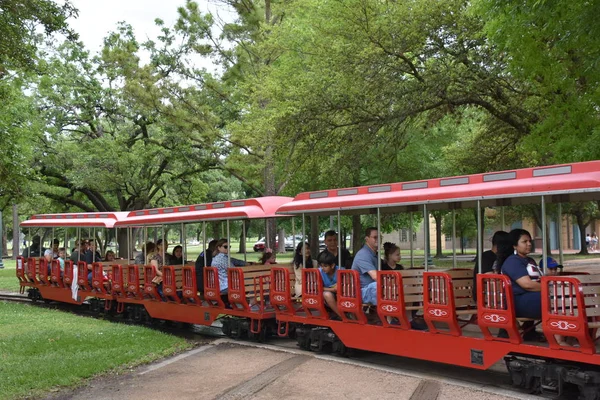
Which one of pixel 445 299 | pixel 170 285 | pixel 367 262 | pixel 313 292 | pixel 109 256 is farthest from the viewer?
pixel 109 256

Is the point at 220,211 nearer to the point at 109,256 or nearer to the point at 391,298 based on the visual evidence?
the point at 391,298

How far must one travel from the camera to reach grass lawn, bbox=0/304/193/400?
8633 millimetres

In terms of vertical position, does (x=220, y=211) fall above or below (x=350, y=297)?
above

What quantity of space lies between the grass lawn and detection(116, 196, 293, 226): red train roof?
2479mm

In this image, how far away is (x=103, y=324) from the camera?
14.2 metres

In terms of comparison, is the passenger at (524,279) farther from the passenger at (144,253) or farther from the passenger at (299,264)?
the passenger at (144,253)

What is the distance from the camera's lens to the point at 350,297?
9727 mm

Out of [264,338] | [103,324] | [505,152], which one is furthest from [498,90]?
[103,324]

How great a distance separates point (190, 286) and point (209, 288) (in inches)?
33.3

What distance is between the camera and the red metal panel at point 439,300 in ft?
27.1

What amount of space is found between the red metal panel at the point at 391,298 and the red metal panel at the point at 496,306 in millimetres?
1262

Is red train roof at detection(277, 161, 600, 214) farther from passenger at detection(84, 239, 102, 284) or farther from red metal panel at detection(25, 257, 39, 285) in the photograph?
red metal panel at detection(25, 257, 39, 285)

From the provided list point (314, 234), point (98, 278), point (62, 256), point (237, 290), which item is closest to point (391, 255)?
point (237, 290)

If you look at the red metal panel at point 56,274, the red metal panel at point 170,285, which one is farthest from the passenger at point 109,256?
the red metal panel at point 170,285
